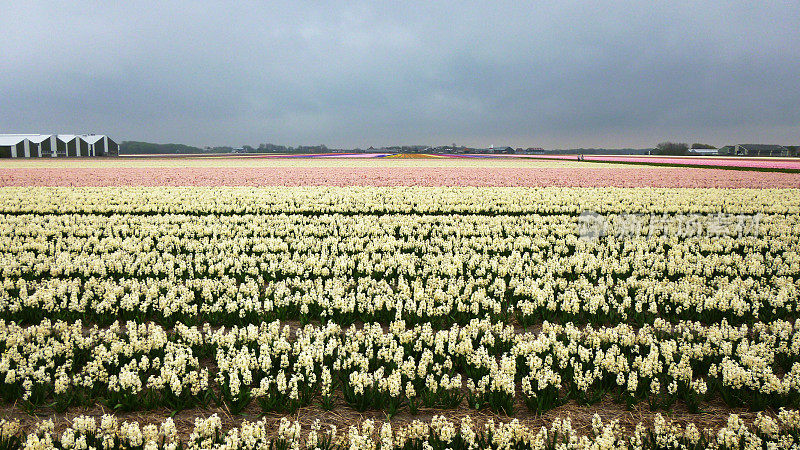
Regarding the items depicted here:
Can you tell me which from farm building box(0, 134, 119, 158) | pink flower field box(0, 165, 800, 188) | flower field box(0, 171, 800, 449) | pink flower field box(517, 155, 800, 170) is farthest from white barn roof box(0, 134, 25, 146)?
pink flower field box(517, 155, 800, 170)

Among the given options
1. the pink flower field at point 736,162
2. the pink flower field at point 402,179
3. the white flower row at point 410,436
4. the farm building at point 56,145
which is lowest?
the white flower row at point 410,436

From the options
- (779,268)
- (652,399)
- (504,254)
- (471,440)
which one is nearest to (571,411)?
(652,399)

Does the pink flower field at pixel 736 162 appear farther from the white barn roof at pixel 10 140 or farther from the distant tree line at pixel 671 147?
the white barn roof at pixel 10 140

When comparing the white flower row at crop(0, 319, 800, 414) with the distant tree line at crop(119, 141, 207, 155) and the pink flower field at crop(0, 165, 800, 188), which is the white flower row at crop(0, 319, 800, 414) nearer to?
the pink flower field at crop(0, 165, 800, 188)

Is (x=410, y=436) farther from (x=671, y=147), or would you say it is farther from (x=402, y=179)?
(x=671, y=147)

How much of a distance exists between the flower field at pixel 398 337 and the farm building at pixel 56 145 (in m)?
103

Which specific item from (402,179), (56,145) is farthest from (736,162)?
(56,145)

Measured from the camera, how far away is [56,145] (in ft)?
322

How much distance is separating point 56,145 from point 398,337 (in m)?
119

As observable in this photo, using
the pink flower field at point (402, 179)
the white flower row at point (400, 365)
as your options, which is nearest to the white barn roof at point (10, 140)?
the pink flower field at point (402, 179)

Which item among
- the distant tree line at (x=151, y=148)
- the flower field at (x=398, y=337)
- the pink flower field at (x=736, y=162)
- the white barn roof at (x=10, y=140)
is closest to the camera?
the flower field at (x=398, y=337)

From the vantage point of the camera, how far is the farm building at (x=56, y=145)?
91.4 meters

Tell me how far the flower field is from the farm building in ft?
339

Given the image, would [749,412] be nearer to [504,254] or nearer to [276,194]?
[504,254]
